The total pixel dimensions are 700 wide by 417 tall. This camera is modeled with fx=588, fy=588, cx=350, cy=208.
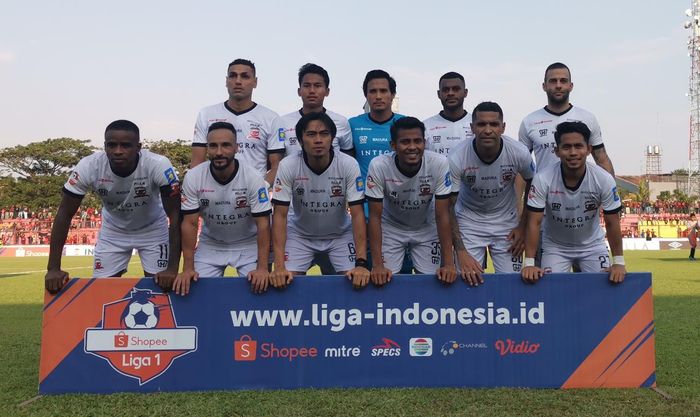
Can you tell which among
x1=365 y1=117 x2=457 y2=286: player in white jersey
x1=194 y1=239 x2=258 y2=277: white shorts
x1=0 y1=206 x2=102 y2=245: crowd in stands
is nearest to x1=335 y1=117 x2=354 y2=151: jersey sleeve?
x1=365 y1=117 x2=457 y2=286: player in white jersey

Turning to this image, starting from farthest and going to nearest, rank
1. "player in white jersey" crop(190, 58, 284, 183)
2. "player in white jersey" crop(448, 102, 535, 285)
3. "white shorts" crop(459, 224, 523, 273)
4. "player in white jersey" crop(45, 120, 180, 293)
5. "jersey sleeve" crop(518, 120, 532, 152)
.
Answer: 1. "jersey sleeve" crop(518, 120, 532, 152)
2. "player in white jersey" crop(190, 58, 284, 183)
3. "white shorts" crop(459, 224, 523, 273)
4. "player in white jersey" crop(448, 102, 535, 285)
5. "player in white jersey" crop(45, 120, 180, 293)

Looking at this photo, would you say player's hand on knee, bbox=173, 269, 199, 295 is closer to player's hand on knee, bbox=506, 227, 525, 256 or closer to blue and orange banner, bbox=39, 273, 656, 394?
blue and orange banner, bbox=39, 273, 656, 394

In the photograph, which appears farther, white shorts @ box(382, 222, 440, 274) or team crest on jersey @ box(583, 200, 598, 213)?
white shorts @ box(382, 222, 440, 274)

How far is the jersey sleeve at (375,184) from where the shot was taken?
5117 mm

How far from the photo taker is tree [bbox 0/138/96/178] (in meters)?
56.8

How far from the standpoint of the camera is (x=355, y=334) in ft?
15.6

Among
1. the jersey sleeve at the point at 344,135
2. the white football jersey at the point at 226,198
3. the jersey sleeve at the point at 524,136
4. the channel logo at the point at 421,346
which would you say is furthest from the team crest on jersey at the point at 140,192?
the jersey sleeve at the point at 524,136

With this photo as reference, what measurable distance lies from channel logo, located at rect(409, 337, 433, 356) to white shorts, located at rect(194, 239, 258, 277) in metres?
1.63

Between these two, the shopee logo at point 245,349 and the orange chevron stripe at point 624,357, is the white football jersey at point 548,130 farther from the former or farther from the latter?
the shopee logo at point 245,349

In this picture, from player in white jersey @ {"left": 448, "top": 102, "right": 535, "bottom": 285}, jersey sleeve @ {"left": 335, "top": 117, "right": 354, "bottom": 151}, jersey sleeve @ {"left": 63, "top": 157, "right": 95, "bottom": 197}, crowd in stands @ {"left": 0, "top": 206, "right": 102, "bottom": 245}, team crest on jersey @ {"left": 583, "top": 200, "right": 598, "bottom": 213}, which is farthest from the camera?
crowd in stands @ {"left": 0, "top": 206, "right": 102, "bottom": 245}

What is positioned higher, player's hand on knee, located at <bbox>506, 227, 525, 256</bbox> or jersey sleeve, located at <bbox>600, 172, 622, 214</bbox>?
jersey sleeve, located at <bbox>600, 172, 622, 214</bbox>

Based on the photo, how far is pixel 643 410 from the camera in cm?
407

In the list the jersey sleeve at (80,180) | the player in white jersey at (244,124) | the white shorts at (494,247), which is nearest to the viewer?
the jersey sleeve at (80,180)

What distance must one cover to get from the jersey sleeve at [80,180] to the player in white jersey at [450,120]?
349 centimetres
